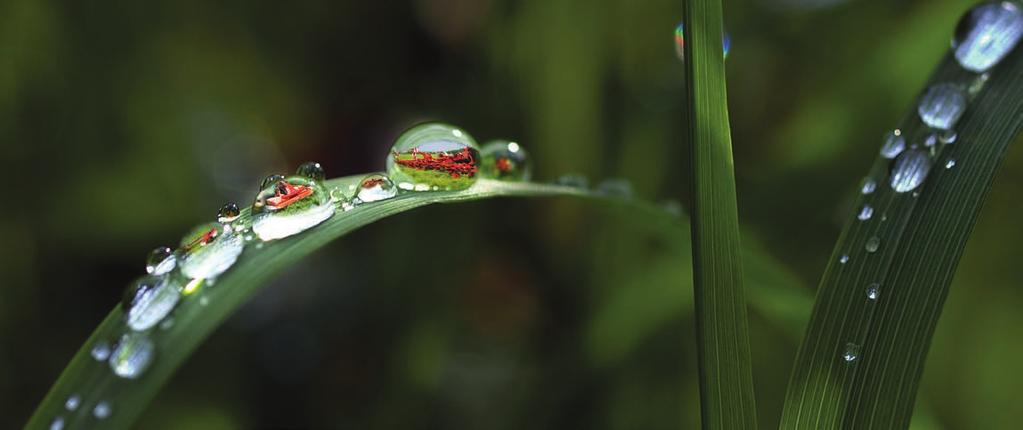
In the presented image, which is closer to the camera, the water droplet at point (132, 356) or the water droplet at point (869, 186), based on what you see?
the water droplet at point (132, 356)

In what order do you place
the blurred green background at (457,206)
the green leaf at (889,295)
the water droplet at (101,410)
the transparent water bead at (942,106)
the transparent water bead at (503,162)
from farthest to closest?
the blurred green background at (457,206) < the transparent water bead at (503,162) < the transparent water bead at (942,106) < the green leaf at (889,295) < the water droplet at (101,410)

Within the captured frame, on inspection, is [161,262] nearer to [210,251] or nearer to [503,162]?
[210,251]

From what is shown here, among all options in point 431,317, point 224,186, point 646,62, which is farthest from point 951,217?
point 224,186

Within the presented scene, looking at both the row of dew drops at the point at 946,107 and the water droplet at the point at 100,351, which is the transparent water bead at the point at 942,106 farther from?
the water droplet at the point at 100,351

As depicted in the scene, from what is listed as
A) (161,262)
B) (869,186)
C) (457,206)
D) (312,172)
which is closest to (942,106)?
(869,186)

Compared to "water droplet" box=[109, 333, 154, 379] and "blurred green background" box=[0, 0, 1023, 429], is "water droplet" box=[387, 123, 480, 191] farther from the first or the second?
"blurred green background" box=[0, 0, 1023, 429]

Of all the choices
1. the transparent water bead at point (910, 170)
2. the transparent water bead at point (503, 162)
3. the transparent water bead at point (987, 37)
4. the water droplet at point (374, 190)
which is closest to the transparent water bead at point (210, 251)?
the water droplet at point (374, 190)

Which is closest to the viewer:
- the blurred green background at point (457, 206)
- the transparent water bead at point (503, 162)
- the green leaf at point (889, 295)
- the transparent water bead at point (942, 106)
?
the green leaf at point (889, 295)
